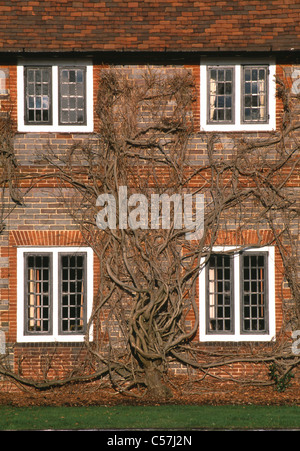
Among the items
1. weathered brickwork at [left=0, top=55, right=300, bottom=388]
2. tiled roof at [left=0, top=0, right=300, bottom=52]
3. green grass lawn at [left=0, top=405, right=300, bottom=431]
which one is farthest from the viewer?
tiled roof at [left=0, top=0, right=300, bottom=52]

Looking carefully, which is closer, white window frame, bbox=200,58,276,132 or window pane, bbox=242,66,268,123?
white window frame, bbox=200,58,276,132

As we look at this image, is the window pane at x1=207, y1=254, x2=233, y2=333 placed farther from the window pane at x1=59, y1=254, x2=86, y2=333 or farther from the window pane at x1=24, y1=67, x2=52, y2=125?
the window pane at x1=24, y1=67, x2=52, y2=125

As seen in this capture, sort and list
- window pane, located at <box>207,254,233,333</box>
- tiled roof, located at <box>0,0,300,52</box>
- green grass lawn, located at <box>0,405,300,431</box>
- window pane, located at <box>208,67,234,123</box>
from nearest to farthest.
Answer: green grass lawn, located at <box>0,405,300,431</box>
tiled roof, located at <box>0,0,300,52</box>
window pane, located at <box>207,254,233,333</box>
window pane, located at <box>208,67,234,123</box>

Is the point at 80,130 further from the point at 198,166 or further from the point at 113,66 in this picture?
the point at 198,166

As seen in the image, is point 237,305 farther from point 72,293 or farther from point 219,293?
point 72,293

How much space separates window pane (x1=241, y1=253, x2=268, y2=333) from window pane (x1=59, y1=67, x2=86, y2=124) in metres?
4.41

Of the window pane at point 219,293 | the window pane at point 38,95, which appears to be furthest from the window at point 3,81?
the window pane at point 219,293

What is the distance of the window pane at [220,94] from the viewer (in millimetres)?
14406

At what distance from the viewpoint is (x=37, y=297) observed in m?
14.2

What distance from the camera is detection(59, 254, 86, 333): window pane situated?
1420 centimetres

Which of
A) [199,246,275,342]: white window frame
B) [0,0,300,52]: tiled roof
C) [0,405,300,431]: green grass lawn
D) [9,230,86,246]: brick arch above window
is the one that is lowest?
[0,405,300,431]: green grass lawn

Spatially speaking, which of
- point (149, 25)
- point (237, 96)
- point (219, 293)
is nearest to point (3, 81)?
point (149, 25)

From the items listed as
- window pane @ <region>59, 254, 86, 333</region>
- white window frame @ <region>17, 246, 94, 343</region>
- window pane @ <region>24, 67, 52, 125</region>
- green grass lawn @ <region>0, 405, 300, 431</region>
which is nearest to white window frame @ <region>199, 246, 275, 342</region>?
green grass lawn @ <region>0, 405, 300, 431</region>

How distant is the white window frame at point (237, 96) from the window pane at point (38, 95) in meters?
3.10
